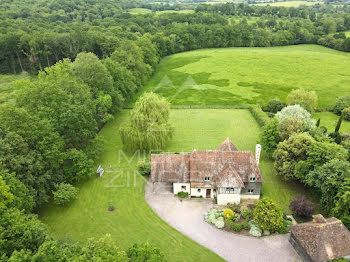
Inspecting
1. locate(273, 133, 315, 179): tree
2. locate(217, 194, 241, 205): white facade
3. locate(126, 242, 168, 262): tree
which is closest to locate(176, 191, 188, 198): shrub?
locate(217, 194, 241, 205): white facade

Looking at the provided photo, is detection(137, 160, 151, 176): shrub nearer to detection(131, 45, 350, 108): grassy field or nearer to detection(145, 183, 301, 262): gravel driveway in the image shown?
detection(145, 183, 301, 262): gravel driveway

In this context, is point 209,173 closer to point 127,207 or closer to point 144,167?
point 144,167

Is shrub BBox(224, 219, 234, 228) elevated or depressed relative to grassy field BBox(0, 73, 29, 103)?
depressed

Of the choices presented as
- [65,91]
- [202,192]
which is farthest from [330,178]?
[65,91]

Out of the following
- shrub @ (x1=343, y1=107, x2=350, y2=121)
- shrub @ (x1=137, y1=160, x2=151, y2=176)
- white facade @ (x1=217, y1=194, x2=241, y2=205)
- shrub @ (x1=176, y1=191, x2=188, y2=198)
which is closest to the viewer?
white facade @ (x1=217, y1=194, x2=241, y2=205)

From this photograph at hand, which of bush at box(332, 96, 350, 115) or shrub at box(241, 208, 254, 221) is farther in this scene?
bush at box(332, 96, 350, 115)
